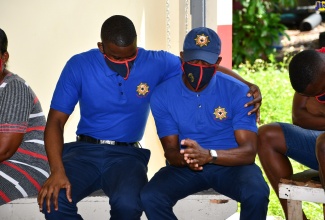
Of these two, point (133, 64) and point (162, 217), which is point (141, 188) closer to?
point (162, 217)

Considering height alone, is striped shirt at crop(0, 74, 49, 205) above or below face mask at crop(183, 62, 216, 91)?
below

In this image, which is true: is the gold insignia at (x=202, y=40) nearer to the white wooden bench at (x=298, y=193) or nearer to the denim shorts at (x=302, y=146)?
the denim shorts at (x=302, y=146)

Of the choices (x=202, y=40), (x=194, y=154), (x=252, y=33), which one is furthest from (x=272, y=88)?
(x=194, y=154)

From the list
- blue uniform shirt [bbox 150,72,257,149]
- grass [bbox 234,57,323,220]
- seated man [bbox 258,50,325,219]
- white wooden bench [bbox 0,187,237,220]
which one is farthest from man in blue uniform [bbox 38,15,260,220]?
grass [bbox 234,57,323,220]

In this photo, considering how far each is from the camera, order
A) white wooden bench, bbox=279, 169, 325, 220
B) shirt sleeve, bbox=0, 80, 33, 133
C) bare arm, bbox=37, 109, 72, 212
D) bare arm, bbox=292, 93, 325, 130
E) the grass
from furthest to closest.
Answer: the grass
bare arm, bbox=292, 93, 325, 130
shirt sleeve, bbox=0, 80, 33, 133
white wooden bench, bbox=279, 169, 325, 220
bare arm, bbox=37, 109, 72, 212

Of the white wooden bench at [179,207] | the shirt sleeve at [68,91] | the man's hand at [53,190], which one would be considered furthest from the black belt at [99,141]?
the man's hand at [53,190]

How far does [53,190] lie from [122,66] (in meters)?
0.92

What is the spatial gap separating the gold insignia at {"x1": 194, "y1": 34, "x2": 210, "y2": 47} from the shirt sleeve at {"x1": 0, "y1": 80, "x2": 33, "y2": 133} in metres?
1.10

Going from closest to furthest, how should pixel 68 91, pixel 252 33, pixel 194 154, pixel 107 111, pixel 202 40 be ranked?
pixel 194 154
pixel 202 40
pixel 68 91
pixel 107 111
pixel 252 33

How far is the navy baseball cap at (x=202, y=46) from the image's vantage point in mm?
4336

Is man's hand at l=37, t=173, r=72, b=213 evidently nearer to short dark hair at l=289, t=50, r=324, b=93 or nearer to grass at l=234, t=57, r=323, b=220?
short dark hair at l=289, t=50, r=324, b=93

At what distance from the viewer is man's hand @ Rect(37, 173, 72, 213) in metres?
4.18

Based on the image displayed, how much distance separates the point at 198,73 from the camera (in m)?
4.34

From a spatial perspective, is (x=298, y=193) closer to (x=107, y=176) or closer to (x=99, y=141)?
(x=107, y=176)
